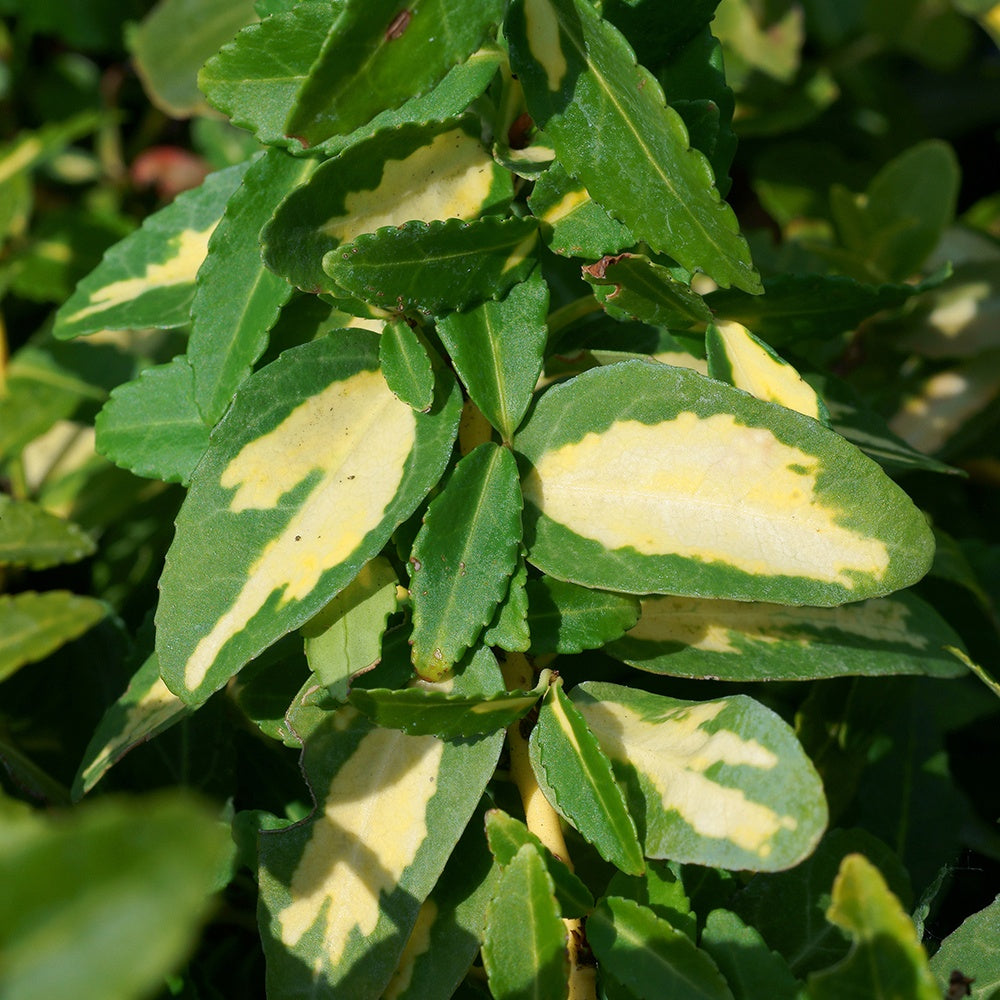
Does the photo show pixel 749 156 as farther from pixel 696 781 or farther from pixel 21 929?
pixel 21 929

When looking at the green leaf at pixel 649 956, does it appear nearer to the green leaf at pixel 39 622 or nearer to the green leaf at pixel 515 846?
the green leaf at pixel 515 846

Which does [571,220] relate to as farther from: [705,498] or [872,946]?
[872,946]

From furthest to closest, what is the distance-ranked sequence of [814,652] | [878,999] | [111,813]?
[814,652] → [878,999] → [111,813]

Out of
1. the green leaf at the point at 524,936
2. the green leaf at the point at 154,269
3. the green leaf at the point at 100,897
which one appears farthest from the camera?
the green leaf at the point at 154,269

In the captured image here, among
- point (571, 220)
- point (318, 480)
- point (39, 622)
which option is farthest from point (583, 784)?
point (39, 622)

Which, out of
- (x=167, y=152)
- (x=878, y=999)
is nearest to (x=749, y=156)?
(x=167, y=152)

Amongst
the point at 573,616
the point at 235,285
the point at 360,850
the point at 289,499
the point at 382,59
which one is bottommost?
the point at 360,850

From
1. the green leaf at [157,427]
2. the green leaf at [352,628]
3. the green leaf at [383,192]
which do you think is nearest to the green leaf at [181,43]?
the green leaf at [157,427]
